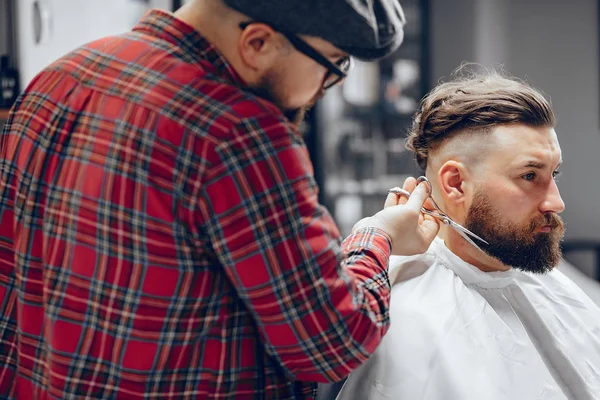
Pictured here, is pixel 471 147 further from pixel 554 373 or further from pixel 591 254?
pixel 591 254

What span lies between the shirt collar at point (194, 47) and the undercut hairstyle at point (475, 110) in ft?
2.65

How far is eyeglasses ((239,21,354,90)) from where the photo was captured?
1006mm

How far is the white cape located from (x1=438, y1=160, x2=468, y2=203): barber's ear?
15cm

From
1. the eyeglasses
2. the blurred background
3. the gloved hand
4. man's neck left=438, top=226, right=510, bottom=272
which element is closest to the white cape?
man's neck left=438, top=226, right=510, bottom=272

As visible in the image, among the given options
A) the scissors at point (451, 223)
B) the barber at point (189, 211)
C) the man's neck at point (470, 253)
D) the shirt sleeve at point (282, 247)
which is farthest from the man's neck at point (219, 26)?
the man's neck at point (470, 253)

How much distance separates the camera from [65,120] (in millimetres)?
1035

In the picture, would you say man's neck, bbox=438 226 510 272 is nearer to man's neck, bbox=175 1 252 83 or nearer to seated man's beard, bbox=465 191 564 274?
seated man's beard, bbox=465 191 564 274

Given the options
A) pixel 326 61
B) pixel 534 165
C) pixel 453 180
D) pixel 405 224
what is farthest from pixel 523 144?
pixel 326 61

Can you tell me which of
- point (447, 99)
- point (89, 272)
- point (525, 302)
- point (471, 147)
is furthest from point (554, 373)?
point (89, 272)

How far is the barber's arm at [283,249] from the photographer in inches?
38.0

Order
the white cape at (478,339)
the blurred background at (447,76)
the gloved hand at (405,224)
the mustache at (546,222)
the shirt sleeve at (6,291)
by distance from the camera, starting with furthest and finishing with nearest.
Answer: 1. the blurred background at (447,76)
2. the mustache at (546,222)
3. the white cape at (478,339)
4. the gloved hand at (405,224)
5. the shirt sleeve at (6,291)

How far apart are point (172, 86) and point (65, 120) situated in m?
0.19

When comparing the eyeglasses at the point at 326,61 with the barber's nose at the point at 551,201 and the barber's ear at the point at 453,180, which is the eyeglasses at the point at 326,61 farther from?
the barber's nose at the point at 551,201

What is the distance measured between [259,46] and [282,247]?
12.2 inches
